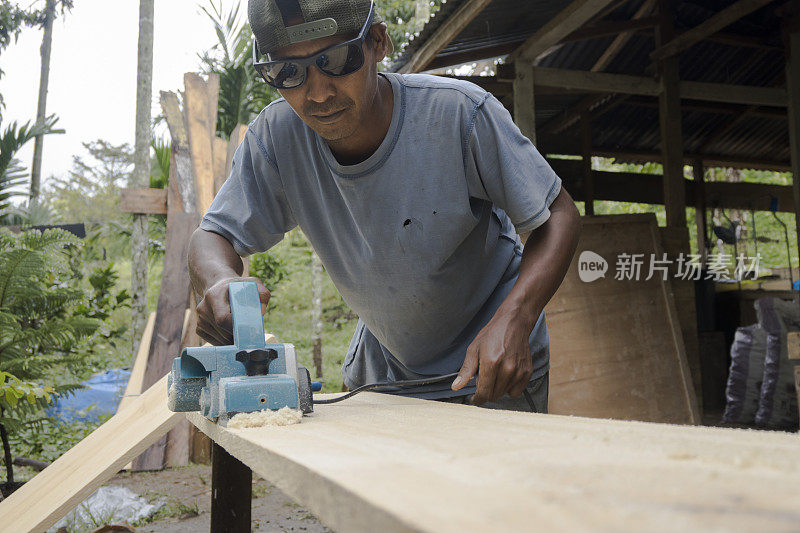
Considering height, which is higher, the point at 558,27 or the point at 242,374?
the point at 558,27

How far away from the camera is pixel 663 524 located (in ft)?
1.63

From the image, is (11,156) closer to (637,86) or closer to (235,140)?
(235,140)

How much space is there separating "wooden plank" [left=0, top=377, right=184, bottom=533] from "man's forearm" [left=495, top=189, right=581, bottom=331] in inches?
42.3

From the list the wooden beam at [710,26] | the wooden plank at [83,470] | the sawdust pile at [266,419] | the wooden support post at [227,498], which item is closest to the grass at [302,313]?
the wooden beam at [710,26]

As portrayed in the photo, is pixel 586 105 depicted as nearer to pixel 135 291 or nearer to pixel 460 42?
pixel 460 42

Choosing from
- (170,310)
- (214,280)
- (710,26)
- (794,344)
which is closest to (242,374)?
(214,280)

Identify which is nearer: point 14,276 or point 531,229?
point 531,229

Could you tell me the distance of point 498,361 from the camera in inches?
61.7

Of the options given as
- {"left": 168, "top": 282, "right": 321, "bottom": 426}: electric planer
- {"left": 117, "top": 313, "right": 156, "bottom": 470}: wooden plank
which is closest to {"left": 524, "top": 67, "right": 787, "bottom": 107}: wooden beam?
{"left": 117, "top": 313, "right": 156, "bottom": 470}: wooden plank

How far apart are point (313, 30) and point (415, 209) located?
1.76ft

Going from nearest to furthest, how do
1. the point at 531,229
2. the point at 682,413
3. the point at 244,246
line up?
the point at 531,229
the point at 244,246
the point at 682,413

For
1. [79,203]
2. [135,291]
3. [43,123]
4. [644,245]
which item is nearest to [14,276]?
[135,291]

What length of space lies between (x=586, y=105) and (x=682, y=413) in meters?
4.07

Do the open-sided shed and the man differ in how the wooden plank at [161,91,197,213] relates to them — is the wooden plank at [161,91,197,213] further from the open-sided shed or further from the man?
the man
